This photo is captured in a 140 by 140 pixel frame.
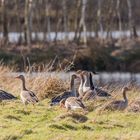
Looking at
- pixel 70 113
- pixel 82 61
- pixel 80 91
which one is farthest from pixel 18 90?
pixel 82 61

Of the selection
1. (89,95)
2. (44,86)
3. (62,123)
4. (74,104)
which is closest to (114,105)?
(74,104)

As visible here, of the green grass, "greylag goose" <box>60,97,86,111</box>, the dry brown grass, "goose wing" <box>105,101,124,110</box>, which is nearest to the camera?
the green grass

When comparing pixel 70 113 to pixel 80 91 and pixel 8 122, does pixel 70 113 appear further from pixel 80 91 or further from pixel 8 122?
pixel 80 91

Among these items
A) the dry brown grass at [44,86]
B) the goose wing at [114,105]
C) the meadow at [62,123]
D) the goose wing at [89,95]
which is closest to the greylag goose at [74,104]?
the meadow at [62,123]

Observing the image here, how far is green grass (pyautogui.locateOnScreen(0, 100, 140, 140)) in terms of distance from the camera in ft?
37.1

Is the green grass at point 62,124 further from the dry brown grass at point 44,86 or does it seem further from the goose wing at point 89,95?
the dry brown grass at point 44,86

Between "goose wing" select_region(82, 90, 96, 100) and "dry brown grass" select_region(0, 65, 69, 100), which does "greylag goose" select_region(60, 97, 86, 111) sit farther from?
"dry brown grass" select_region(0, 65, 69, 100)

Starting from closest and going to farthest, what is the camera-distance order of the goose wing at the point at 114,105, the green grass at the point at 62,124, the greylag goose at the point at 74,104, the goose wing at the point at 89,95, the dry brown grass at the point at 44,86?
the green grass at the point at 62,124, the greylag goose at the point at 74,104, the goose wing at the point at 114,105, the goose wing at the point at 89,95, the dry brown grass at the point at 44,86

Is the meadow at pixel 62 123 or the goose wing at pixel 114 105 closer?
the meadow at pixel 62 123

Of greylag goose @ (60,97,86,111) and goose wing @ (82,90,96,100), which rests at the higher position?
greylag goose @ (60,97,86,111)

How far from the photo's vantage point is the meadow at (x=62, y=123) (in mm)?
11312

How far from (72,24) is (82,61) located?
36.6 meters

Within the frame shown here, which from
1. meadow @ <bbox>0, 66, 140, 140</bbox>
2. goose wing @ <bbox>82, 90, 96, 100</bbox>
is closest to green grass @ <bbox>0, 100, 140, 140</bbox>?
meadow @ <bbox>0, 66, 140, 140</bbox>

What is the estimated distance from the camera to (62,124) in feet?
40.2
